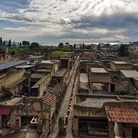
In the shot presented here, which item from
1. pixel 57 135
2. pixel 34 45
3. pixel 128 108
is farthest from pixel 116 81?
pixel 34 45

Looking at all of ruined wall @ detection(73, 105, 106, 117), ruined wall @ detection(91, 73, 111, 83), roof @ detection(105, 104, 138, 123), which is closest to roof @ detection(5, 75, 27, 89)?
ruined wall @ detection(91, 73, 111, 83)

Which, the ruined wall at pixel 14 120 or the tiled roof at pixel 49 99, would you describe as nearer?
the ruined wall at pixel 14 120

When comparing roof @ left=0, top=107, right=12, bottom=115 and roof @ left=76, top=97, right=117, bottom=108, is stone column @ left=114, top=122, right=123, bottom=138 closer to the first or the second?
roof @ left=76, top=97, right=117, bottom=108

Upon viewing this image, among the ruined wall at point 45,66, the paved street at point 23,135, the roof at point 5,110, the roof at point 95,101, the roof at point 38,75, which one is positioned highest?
the ruined wall at point 45,66

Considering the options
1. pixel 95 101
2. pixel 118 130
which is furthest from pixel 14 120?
pixel 118 130

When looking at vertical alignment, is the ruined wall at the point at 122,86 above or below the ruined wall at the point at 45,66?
below

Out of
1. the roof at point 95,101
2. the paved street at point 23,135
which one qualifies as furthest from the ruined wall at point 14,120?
the roof at point 95,101

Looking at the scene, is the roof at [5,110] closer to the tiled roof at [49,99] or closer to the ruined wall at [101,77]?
the tiled roof at [49,99]

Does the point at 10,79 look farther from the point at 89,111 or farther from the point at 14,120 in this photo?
the point at 89,111

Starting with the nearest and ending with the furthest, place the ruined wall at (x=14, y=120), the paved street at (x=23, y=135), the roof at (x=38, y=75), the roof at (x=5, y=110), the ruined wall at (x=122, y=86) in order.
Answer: the paved street at (x=23, y=135)
the roof at (x=5, y=110)
the ruined wall at (x=14, y=120)
the ruined wall at (x=122, y=86)
the roof at (x=38, y=75)
